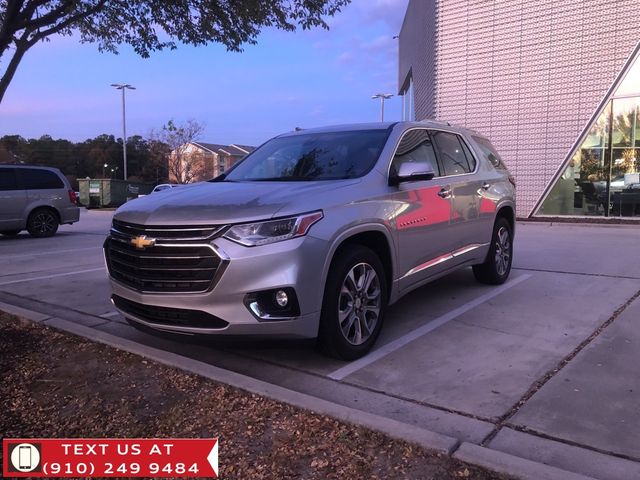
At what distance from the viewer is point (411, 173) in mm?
4398

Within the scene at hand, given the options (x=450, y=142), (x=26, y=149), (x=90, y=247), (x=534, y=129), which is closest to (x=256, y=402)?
(x=450, y=142)

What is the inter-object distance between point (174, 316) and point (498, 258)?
169 inches

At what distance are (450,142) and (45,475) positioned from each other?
4769 mm

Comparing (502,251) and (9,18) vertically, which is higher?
(9,18)

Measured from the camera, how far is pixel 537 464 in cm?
263

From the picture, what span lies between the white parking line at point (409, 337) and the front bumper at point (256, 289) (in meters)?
0.48

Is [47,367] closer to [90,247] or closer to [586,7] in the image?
[90,247]

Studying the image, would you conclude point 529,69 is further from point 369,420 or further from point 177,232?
point 369,420

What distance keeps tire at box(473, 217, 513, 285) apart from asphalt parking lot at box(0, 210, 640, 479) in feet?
0.53

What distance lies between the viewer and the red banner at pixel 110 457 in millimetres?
2781

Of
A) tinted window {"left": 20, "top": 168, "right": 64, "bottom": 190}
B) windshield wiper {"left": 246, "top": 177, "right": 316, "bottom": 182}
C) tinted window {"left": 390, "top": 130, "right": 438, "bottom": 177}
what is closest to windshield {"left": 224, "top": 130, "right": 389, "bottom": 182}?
windshield wiper {"left": 246, "top": 177, "right": 316, "bottom": 182}

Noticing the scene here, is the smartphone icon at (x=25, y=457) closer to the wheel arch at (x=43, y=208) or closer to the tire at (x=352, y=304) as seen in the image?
the tire at (x=352, y=304)

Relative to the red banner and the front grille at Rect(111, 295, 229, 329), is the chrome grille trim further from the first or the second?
the red banner

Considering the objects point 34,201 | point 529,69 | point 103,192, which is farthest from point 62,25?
point 103,192
